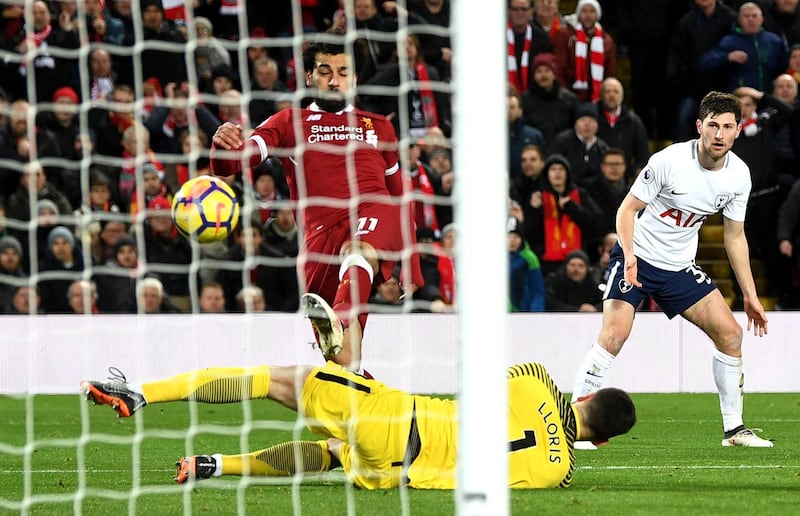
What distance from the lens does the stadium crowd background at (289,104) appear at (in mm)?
12836

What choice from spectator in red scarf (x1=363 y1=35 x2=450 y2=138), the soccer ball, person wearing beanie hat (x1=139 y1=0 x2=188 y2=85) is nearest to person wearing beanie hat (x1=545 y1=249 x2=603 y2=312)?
spectator in red scarf (x1=363 y1=35 x2=450 y2=138)

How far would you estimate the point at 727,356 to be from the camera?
28.0 ft

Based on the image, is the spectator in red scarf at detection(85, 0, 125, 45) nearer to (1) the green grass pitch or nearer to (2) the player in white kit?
(1) the green grass pitch

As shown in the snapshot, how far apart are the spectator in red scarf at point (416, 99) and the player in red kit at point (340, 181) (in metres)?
5.43

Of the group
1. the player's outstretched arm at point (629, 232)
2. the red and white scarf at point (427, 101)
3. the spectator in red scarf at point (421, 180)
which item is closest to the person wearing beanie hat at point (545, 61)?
the red and white scarf at point (427, 101)

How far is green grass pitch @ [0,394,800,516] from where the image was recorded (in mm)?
5910

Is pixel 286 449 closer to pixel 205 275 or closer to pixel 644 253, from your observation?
pixel 644 253

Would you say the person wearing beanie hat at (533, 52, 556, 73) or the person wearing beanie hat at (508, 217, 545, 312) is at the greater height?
the person wearing beanie hat at (533, 52, 556, 73)

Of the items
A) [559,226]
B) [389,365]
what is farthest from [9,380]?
[559,226]

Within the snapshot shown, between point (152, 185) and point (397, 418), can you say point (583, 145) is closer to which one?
point (152, 185)

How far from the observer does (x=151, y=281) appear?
42.7ft

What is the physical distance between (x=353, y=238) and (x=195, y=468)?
69.1 inches

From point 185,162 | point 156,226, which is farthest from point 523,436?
point 185,162

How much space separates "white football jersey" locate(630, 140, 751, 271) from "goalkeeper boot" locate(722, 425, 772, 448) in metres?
1.06
